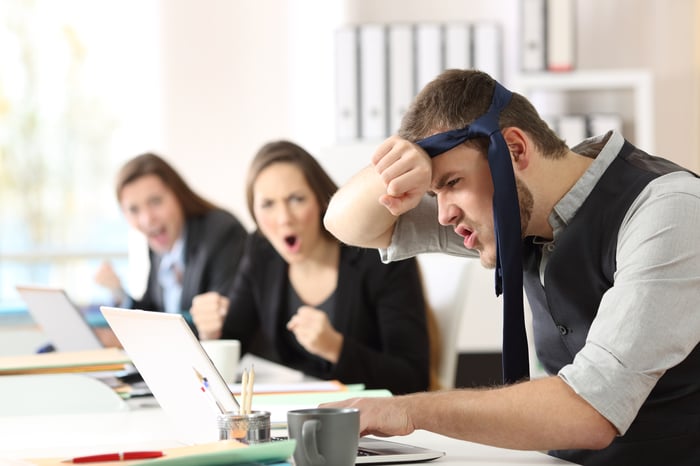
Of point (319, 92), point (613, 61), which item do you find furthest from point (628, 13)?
point (319, 92)

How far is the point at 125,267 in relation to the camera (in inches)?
186

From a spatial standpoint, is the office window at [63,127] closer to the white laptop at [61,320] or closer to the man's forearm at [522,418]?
the white laptop at [61,320]

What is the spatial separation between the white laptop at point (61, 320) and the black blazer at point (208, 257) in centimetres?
89

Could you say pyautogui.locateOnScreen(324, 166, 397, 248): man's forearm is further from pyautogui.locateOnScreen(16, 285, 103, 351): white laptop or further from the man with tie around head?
pyautogui.locateOnScreen(16, 285, 103, 351): white laptop

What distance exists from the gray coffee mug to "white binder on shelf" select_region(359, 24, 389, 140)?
290cm

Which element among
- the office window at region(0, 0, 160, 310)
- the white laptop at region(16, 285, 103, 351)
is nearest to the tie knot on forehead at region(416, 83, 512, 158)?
the white laptop at region(16, 285, 103, 351)

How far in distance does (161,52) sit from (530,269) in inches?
125

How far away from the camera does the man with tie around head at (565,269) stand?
1228mm

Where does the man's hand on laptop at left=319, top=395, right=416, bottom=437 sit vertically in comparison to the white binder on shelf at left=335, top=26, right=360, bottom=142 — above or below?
A: below

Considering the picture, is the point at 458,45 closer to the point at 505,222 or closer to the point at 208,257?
the point at 208,257

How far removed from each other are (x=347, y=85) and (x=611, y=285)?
8.59 feet

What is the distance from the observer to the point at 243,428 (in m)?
1.17

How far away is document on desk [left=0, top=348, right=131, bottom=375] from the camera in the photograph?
1.86m

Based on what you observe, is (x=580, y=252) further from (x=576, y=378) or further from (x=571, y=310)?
(x=576, y=378)
